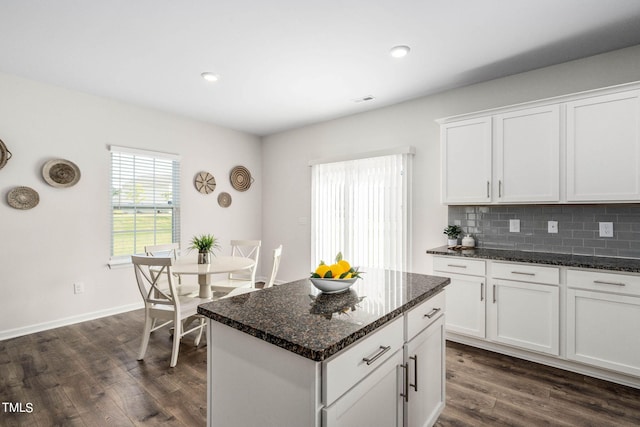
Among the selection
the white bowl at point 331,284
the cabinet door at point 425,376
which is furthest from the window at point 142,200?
the cabinet door at point 425,376

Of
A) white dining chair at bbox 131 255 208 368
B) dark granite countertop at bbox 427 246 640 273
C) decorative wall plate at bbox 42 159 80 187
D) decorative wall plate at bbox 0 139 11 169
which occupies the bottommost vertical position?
white dining chair at bbox 131 255 208 368

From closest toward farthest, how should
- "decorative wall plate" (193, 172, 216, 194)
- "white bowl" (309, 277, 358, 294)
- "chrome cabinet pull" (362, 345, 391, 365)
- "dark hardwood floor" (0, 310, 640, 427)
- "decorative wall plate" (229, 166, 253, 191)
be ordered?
"chrome cabinet pull" (362, 345, 391, 365)
"white bowl" (309, 277, 358, 294)
"dark hardwood floor" (0, 310, 640, 427)
"decorative wall plate" (193, 172, 216, 194)
"decorative wall plate" (229, 166, 253, 191)

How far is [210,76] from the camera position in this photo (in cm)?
312

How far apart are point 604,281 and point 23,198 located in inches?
206

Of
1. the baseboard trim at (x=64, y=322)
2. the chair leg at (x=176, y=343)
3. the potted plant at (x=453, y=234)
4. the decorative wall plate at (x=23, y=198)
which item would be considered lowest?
the baseboard trim at (x=64, y=322)

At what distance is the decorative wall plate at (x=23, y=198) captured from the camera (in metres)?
3.12

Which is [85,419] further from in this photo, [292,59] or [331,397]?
[292,59]

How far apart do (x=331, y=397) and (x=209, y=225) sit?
4.22 m

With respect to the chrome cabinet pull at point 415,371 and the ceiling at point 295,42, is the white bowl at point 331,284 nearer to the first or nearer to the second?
the chrome cabinet pull at point 415,371

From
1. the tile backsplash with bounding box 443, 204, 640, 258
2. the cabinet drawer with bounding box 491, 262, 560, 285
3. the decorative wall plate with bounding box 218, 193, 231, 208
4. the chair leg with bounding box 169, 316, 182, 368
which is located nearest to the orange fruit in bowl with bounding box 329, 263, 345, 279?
the chair leg with bounding box 169, 316, 182, 368

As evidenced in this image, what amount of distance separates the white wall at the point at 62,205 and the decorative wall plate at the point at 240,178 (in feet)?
2.72

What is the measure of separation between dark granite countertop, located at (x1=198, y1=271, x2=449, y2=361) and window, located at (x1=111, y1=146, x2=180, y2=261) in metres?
3.19

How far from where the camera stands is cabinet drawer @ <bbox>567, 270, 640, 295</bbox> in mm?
2162

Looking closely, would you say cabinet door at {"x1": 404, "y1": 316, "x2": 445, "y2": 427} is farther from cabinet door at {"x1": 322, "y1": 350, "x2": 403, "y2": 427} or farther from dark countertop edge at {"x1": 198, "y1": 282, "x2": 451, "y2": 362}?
dark countertop edge at {"x1": 198, "y1": 282, "x2": 451, "y2": 362}
